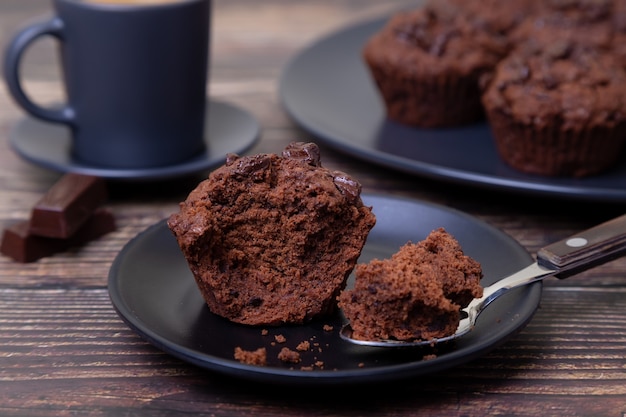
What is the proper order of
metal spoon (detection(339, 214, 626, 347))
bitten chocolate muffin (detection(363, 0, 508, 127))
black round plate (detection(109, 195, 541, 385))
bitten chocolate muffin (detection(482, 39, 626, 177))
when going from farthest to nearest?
bitten chocolate muffin (detection(363, 0, 508, 127)), bitten chocolate muffin (detection(482, 39, 626, 177)), metal spoon (detection(339, 214, 626, 347)), black round plate (detection(109, 195, 541, 385))

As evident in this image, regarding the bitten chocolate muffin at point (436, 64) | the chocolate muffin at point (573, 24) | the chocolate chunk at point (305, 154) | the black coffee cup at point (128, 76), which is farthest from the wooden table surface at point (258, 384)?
the chocolate muffin at point (573, 24)

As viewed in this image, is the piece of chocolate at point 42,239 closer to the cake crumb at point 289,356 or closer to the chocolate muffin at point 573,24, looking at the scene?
the cake crumb at point 289,356

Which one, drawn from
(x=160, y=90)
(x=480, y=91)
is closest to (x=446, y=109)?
(x=480, y=91)

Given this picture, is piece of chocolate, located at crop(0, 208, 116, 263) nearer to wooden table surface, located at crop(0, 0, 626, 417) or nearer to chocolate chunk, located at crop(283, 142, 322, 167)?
wooden table surface, located at crop(0, 0, 626, 417)

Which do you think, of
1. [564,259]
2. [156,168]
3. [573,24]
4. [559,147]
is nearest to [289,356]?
[564,259]

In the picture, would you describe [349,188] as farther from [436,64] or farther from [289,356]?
[436,64]

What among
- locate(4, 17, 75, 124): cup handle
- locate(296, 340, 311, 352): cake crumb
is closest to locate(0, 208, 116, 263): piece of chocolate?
locate(4, 17, 75, 124): cup handle
